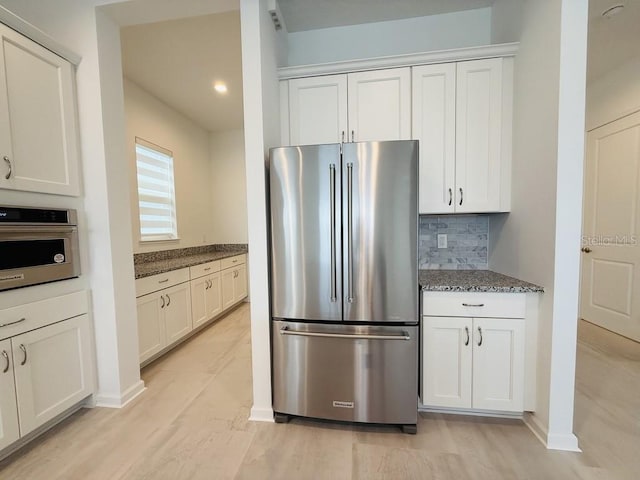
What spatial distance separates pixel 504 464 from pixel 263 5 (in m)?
3.00

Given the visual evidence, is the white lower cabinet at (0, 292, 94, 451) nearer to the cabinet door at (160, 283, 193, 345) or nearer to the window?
the cabinet door at (160, 283, 193, 345)

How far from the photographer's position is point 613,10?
84.6 inches

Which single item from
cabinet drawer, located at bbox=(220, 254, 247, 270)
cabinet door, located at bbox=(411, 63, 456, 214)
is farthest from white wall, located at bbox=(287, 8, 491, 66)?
cabinet drawer, located at bbox=(220, 254, 247, 270)

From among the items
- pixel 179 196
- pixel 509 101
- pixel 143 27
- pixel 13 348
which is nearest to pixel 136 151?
pixel 179 196

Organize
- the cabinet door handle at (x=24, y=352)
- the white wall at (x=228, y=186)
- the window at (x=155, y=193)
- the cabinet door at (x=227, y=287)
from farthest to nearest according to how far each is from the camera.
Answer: the white wall at (x=228, y=186)
the cabinet door at (x=227, y=287)
the window at (x=155, y=193)
the cabinet door handle at (x=24, y=352)

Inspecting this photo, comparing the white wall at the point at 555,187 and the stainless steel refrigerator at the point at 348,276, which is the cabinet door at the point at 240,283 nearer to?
the stainless steel refrigerator at the point at 348,276

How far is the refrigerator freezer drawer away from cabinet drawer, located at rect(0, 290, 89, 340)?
134cm

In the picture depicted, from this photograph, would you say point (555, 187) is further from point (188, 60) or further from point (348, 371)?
point (188, 60)

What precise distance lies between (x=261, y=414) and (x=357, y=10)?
307 cm

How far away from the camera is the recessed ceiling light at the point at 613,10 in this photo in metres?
2.11

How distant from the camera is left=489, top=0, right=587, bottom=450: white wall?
1465mm

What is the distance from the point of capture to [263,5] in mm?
1769


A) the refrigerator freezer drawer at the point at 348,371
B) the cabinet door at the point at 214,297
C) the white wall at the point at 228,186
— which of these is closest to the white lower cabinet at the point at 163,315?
the cabinet door at the point at 214,297

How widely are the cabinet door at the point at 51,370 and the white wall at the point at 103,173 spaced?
119 mm
